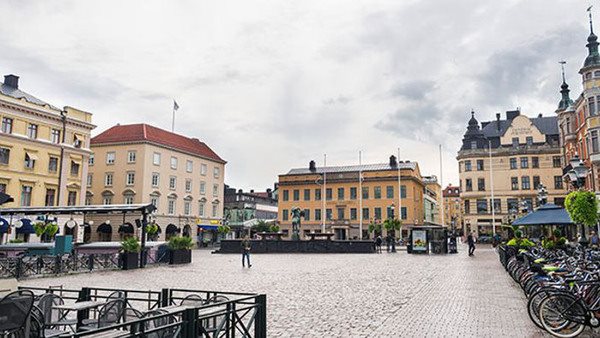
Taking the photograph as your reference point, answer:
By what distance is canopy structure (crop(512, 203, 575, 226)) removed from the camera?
20.1 meters

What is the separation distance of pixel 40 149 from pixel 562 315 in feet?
153

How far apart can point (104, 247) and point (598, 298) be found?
26.1m

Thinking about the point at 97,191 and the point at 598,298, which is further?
the point at 97,191

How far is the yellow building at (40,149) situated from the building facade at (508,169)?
2147 inches

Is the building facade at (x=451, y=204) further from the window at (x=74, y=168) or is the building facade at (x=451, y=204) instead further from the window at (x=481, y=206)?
the window at (x=74, y=168)

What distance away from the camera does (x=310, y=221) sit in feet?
249

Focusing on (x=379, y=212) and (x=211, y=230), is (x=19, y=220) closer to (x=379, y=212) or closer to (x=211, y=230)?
(x=211, y=230)

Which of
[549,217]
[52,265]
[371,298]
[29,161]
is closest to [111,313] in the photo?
[371,298]

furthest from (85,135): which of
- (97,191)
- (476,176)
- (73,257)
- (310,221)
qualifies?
(476,176)

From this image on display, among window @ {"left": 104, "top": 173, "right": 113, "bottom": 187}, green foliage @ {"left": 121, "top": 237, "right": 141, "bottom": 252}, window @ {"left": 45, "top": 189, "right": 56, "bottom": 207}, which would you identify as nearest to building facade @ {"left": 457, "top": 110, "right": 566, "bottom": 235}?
window @ {"left": 104, "top": 173, "right": 113, "bottom": 187}

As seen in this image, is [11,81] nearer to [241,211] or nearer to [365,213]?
[241,211]

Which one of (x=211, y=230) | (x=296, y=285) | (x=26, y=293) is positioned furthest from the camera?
(x=211, y=230)

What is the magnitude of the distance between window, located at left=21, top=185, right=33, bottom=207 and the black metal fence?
22056 millimetres

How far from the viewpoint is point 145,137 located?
58.5 meters
